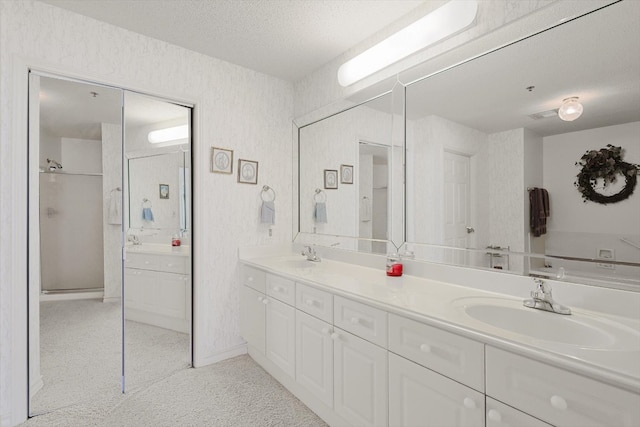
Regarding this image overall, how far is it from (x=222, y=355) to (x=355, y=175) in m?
1.81

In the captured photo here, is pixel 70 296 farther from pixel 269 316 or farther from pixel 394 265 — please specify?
pixel 394 265

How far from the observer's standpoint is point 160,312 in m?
2.35

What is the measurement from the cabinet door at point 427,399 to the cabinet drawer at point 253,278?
3.96ft

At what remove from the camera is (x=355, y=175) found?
2393 mm

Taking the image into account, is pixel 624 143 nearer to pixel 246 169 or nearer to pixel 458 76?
pixel 458 76

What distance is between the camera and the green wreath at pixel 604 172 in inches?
47.3

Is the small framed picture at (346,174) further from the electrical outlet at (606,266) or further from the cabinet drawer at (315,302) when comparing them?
the electrical outlet at (606,266)

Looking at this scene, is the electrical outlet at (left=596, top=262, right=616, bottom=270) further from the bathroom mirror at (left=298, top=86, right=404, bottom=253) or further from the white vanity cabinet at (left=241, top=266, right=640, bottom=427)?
the bathroom mirror at (left=298, top=86, right=404, bottom=253)

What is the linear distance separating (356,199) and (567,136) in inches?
52.4

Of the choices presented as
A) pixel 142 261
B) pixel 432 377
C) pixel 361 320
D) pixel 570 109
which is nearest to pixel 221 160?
pixel 142 261

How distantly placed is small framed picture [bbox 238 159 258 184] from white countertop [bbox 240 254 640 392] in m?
0.79

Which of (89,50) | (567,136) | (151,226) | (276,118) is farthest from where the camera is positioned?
(276,118)

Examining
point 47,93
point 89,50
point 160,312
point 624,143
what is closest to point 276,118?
point 89,50

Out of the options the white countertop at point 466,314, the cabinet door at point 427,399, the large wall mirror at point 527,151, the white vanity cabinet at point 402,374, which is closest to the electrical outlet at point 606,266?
the large wall mirror at point 527,151
